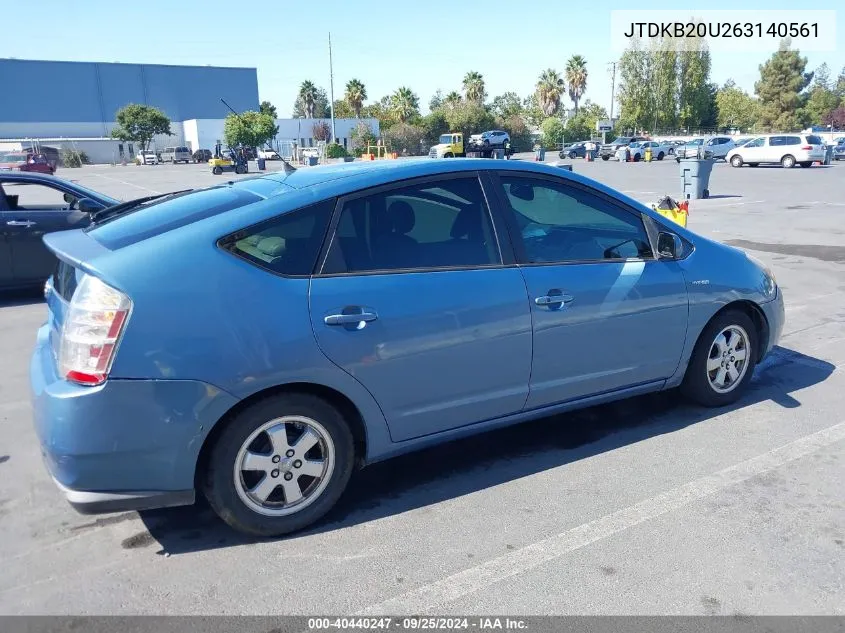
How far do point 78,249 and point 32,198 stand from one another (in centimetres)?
533

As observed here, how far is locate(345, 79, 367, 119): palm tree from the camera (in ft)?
278

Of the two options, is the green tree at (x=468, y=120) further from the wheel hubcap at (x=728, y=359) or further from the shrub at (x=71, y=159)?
the wheel hubcap at (x=728, y=359)

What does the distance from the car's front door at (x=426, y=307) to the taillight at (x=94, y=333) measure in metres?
0.80

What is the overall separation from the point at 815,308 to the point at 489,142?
5031 centimetres

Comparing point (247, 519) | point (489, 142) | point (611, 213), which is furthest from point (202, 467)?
A: point (489, 142)

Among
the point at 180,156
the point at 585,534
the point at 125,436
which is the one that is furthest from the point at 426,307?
the point at 180,156

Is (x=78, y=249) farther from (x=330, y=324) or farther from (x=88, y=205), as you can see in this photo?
(x=88, y=205)

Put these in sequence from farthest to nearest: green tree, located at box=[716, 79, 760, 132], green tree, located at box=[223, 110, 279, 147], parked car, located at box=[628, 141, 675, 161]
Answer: green tree, located at box=[716, 79, 760, 132] → green tree, located at box=[223, 110, 279, 147] → parked car, located at box=[628, 141, 675, 161]

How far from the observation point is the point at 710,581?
2809 mm

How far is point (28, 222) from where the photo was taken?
792cm

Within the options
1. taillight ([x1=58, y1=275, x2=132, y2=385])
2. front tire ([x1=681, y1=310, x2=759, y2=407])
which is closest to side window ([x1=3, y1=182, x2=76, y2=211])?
taillight ([x1=58, y1=275, x2=132, y2=385])

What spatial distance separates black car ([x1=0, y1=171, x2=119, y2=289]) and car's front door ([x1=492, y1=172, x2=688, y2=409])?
18.5ft

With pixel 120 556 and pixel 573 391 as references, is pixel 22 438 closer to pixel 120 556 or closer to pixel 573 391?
pixel 120 556

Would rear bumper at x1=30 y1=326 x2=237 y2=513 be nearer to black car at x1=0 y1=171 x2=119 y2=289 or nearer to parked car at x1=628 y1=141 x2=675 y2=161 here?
black car at x1=0 y1=171 x2=119 y2=289
